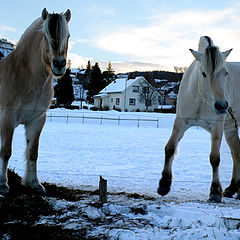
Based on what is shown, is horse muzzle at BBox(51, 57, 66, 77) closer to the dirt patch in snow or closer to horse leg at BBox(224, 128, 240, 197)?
the dirt patch in snow

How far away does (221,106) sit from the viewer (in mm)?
4301

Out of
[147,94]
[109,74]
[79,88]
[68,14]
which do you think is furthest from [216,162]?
[79,88]

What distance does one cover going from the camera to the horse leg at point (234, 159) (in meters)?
5.94

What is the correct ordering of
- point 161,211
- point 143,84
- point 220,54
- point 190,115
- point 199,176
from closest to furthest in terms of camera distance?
1. point 161,211
2. point 220,54
3. point 190,115
4. point 199,176
5. point 143,84

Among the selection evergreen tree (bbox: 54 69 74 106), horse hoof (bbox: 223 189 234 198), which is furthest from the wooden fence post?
evergreen tree (bbox: 54 69 74 106)

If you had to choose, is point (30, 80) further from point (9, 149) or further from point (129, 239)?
point (129, 239)

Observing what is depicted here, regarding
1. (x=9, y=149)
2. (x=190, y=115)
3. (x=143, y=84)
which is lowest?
(x=9, y=149)

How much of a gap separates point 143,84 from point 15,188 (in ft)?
Result: 158

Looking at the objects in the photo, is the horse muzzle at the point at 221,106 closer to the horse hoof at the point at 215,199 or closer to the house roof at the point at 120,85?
the horse hoof at the point at 215,199

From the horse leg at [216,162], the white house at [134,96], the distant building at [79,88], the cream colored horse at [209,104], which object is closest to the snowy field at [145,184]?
the horse leg at [216,162]

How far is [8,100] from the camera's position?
427cm

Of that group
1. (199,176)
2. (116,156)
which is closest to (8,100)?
(199,176)

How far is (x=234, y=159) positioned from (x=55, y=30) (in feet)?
14.9

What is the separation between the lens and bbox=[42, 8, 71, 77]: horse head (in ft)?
12.5
